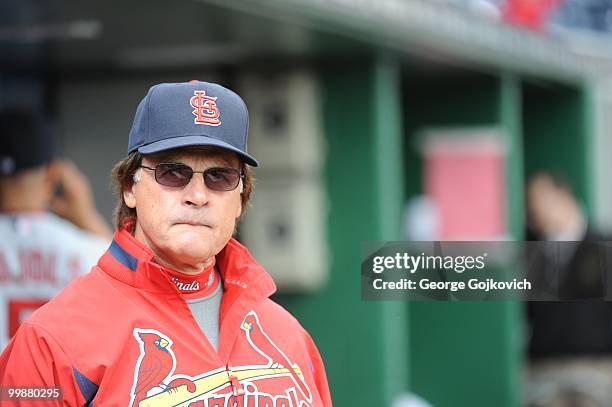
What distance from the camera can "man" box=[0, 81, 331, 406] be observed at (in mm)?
2115

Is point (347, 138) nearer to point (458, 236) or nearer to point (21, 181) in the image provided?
point (458, 236)

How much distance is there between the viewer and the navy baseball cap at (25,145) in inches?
161

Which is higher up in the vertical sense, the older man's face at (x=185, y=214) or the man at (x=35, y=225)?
the man at (x=35, y=225)

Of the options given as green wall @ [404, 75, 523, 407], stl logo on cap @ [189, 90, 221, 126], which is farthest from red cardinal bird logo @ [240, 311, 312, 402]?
green wall @ [404, 75, 523, 407]

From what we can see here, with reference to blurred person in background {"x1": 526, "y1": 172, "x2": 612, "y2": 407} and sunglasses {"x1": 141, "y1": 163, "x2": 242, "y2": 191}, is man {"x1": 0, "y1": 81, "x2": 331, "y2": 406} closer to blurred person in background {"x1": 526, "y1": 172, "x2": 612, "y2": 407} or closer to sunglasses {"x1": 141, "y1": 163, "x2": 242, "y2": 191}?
sunglasses {"x1": 141, "y1": 163, "x2": 242, "y2": 191}

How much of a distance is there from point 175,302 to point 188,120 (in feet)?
1.12

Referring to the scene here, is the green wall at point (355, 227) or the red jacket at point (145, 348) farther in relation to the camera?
the green wall at point (355, 227)

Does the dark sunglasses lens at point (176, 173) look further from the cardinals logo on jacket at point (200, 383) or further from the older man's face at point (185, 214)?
the cardinals logo on jacket at point (200, 383)

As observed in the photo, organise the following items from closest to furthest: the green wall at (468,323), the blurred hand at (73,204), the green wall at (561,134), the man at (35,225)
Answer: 1. the man at (35,225)
2. the blurred hand at (73,204)
3. the green wall at (468,323)
4. the green wall at (561,134)

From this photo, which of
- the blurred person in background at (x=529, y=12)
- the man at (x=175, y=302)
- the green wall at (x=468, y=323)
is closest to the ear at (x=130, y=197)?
the man at (x=175, y=302)

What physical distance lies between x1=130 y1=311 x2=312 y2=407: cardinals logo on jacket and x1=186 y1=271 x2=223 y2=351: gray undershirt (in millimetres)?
58

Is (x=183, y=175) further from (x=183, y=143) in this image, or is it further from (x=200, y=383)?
(x=200, y=383)

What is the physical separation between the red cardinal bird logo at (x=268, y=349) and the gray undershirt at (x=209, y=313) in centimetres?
6

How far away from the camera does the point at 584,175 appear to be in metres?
9.41
